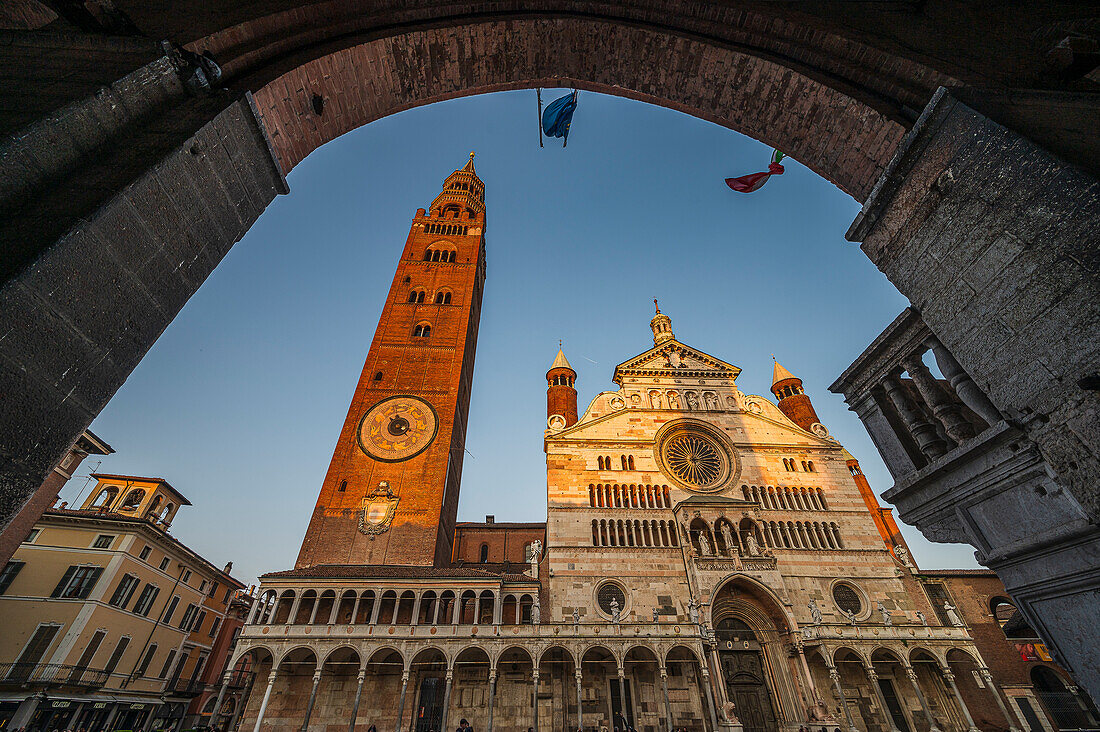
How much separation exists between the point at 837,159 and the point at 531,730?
2130cm

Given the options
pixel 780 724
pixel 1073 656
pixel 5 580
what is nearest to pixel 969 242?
pixel 1073 656

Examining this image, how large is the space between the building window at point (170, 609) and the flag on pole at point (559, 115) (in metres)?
32.8

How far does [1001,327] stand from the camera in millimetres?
3027

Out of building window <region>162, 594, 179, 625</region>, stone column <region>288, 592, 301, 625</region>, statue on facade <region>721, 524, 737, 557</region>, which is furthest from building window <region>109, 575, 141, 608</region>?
statue on facade <region>721, 524, 737, 557</region>

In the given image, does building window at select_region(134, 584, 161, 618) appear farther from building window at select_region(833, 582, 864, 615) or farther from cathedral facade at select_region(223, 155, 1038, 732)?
building window at select_region(833, 582, 864, 615)

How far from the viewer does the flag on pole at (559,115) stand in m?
8.75

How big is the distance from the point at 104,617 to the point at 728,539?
29.2m

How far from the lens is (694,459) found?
27.8m

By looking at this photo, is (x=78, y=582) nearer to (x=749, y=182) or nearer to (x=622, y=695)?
(x=622, y=695)

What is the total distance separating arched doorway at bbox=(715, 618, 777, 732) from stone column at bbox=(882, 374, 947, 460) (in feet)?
69.1

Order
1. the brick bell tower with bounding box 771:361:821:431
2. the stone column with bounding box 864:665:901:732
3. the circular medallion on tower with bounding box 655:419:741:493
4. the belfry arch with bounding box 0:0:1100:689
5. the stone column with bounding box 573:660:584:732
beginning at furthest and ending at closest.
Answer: the brick bell tower with bounding box 771:361:821:431 → the circular medallion on tower with bounding box 655:419:741:493 → the stone column with bounding box 864:665:901:732 → the stone column with bounding box 573:660:584:732 → the belfry arch with bounding box 0:0:1100:689

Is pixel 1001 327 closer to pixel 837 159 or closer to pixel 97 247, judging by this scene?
pixel 837 159

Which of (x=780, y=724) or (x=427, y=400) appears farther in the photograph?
(x=427, y=400)

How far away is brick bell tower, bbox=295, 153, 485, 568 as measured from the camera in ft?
77.8
